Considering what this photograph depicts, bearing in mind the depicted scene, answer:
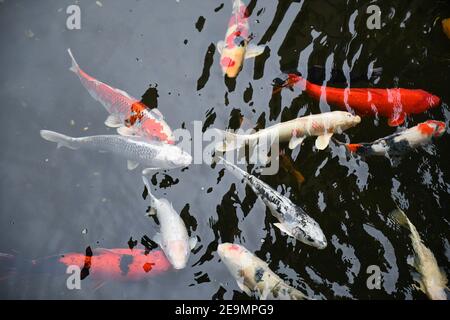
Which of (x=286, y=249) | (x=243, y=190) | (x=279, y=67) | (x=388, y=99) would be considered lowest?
(x=286, y=249)

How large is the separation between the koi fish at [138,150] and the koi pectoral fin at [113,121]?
22cm

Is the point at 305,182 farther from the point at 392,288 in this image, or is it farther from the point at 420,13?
the point at 420,13

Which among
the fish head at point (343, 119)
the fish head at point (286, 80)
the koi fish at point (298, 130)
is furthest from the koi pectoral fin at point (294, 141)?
the fish head at point (286, 80)

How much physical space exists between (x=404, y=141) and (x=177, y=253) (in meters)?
2.18

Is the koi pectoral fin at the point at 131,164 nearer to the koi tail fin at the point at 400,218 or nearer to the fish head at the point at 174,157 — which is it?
the fish head at the point at 174,157

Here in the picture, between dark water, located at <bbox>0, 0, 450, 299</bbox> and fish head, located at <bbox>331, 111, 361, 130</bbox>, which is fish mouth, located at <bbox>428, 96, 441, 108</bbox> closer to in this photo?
dark water, located at <bbox>0, 0, 450, 299</bbox>

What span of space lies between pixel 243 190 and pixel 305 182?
557 millimetres

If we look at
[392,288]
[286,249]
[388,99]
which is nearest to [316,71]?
[388,99]

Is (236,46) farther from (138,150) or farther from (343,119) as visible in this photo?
(138,150)

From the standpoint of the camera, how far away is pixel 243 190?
161 inches

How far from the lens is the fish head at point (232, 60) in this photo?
438 centimetres

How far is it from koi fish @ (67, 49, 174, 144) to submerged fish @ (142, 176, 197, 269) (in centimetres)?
56

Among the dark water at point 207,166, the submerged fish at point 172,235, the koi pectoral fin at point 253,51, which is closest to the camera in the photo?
the submerged fish at point 172,235

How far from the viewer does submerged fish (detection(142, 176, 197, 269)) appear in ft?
12.2
